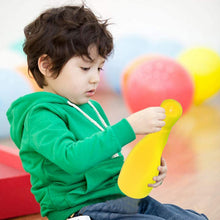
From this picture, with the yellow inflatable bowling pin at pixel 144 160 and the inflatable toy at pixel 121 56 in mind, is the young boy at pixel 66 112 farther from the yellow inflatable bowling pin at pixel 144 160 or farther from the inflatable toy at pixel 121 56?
the inflatable toy at pixel 121 56

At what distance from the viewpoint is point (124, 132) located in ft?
2.39

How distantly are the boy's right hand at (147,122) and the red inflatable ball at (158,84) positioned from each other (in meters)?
1.65

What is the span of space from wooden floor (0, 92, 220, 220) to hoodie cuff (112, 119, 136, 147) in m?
0.66

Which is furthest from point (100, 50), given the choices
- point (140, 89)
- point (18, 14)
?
point (18, 14)

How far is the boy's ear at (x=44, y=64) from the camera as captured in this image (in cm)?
86

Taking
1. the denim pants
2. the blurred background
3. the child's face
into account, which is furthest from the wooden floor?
the child's face

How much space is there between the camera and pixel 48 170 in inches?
33.2

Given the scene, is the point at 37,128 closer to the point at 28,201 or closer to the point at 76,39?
the point at 76,39

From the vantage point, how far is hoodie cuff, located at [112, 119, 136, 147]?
73 cm

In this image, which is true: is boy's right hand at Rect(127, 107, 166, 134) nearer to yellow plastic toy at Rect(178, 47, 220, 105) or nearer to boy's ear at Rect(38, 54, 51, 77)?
boy's ear at Rect(38, 54, 51, 77)

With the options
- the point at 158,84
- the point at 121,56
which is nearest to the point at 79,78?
the point at 158,84

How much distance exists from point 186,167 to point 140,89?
0.81 m

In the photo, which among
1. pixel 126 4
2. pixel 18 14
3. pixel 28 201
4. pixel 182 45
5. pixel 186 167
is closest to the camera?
pixel 28 201

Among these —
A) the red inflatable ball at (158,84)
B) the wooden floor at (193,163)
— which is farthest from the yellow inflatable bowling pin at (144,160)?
the red inflatable ball at (158,84)
